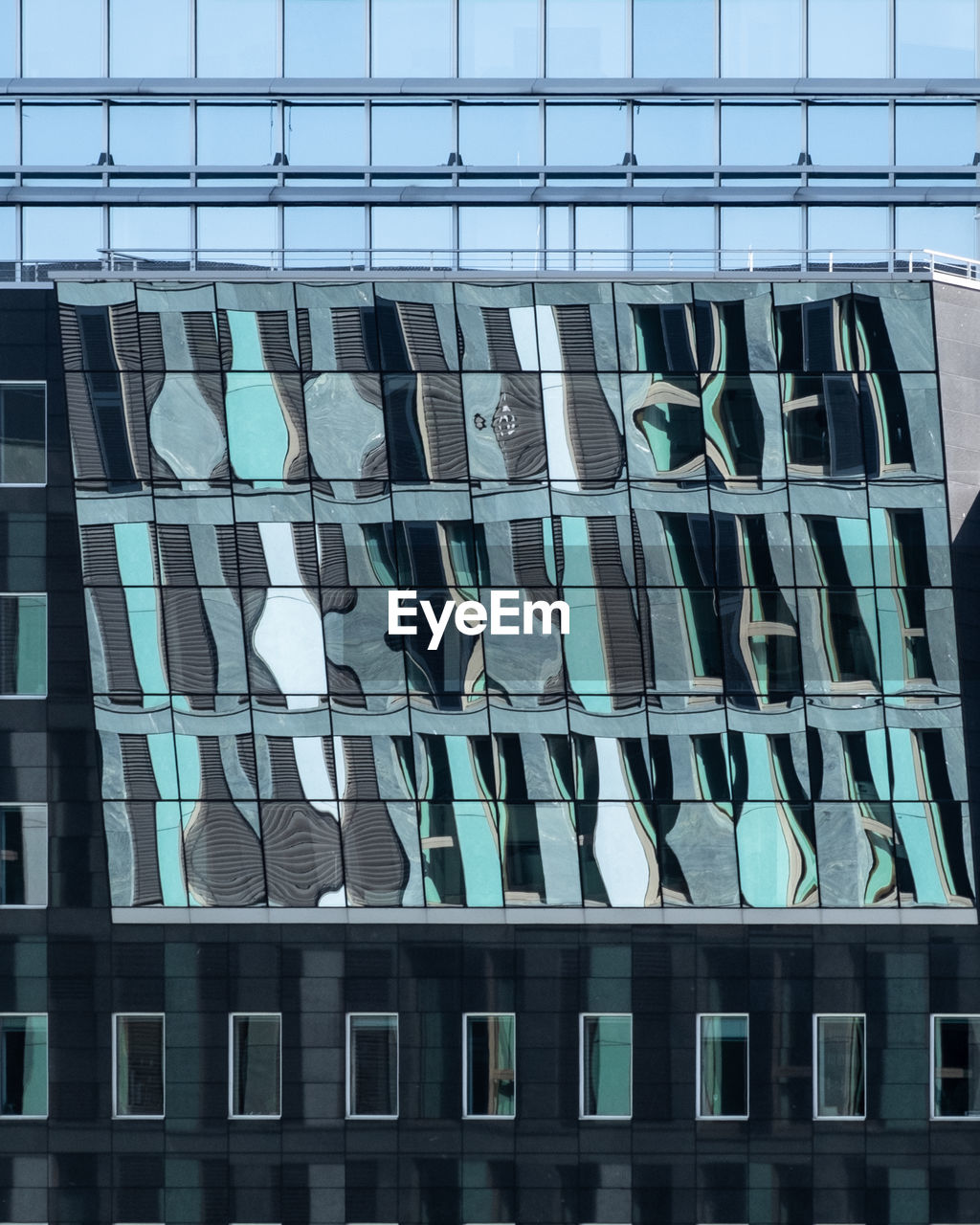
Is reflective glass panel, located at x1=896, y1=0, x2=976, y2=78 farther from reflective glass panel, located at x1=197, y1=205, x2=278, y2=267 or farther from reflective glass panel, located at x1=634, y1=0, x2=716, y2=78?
reflective glass panel, located at x1=197, y1=205, x2=278, y2=267

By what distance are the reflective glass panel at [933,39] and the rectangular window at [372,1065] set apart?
2312 cm

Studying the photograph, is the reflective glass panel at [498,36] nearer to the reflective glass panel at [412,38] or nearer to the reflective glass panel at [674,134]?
the reflective glass panel at [412,38]

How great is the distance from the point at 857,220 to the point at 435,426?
1112 cm

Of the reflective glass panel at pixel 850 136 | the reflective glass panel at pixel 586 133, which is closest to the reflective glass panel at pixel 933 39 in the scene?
the reflective glass panel at pixel 850 136

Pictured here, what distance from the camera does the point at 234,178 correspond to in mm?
31062

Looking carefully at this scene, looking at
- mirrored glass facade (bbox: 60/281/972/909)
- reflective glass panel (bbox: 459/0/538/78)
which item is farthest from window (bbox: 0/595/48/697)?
reflective glass panel (bbox: 459/0/538/78)

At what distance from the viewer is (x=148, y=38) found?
101 ft

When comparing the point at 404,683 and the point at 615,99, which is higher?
the point at 615,99

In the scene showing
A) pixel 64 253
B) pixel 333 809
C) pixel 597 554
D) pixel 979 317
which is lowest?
pixel 333 809

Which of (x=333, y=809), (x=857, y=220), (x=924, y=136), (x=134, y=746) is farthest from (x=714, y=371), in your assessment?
(x=134, y=746)

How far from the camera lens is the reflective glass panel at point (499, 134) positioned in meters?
30.8

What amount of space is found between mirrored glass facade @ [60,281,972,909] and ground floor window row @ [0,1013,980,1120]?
2.53m

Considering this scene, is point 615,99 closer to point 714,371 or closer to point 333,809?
point 714,371

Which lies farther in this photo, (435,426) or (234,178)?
(234,178)
